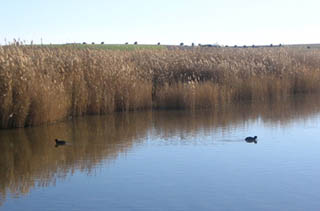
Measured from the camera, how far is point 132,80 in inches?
623

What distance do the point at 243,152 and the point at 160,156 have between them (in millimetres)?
1525

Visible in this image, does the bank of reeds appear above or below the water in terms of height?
above

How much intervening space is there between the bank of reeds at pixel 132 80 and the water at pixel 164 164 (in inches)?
27.5

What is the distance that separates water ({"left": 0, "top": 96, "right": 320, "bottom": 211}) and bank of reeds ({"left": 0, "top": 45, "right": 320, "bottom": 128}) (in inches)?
27.5

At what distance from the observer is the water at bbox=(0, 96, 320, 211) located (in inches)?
285

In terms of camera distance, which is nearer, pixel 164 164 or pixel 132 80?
pixel 164 164

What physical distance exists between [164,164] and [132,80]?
22.7 ft

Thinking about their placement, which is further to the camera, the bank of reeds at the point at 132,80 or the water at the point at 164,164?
the bank of reeds at the point at 132,80

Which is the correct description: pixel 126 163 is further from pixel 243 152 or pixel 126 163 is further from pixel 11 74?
pixel 11 74

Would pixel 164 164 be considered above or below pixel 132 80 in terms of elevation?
below

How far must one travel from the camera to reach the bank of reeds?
42.0 ft

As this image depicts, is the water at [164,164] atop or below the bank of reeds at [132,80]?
below

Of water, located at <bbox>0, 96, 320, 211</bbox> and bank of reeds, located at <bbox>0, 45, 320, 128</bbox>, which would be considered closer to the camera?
water, located at <bbox>0, 96, 320, 211</bbox>

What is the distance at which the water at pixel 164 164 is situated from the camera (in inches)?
285
